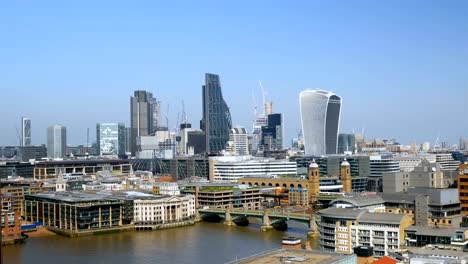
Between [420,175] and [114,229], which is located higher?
[420,175]

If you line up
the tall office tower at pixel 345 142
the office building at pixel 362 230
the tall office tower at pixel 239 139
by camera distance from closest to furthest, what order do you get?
the office building at pixel 362 230
the tall office tower at pixel 239 139
the tall office tower at pixel 345 142

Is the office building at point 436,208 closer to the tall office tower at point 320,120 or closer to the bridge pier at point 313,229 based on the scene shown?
the bridge pier at point 313,229

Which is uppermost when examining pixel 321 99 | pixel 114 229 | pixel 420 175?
pixel 321 99

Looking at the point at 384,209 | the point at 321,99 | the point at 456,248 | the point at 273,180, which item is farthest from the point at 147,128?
the point at 456,248

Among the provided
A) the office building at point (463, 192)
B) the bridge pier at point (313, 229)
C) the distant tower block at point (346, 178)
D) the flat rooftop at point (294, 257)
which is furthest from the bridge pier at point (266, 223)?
the flat rooftop at point (294, 257)

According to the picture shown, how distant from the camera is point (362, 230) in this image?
17.7 metres

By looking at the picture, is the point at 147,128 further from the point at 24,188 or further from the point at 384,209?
the point at 384,209

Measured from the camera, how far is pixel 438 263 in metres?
11.2

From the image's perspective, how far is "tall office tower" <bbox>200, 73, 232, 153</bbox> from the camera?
3060 inches

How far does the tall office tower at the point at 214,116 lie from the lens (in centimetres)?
7771

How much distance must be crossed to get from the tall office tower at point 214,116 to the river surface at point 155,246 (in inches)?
1991

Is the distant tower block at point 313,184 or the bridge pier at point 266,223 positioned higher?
the distant tower block at point 313,184

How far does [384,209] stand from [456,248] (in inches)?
379

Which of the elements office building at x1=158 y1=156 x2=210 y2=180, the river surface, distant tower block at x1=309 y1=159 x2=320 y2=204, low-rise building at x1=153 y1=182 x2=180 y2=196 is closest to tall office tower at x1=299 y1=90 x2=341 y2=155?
office building at x1=158 y1=156 x2=210 y2=180
